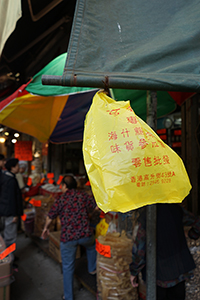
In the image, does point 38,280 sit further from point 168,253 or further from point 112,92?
point 112,92

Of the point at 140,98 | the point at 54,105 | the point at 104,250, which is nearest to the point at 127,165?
the point at 104,250

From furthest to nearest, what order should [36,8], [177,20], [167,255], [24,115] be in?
[36,8], [24,115], [167,255], [177,20]

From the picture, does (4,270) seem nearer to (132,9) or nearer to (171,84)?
(171,84)

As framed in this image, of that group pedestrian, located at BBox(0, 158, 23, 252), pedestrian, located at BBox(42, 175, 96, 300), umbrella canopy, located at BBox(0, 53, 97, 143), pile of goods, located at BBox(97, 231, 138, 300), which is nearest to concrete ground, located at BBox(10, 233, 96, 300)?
pedestrian, located at BBox(42, 175, 96, 300)

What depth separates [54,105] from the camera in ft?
12.8

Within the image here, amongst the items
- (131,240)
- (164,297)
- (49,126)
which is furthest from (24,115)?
(164,297)

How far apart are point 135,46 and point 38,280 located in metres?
4.30

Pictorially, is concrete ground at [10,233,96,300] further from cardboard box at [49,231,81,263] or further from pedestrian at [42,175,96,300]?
pedestrian at [42,175,96,300]

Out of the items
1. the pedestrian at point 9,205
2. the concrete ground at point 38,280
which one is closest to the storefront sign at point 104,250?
the concrete ground at point 38,280

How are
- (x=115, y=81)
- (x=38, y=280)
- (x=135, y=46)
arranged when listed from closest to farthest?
(x=115, y=81) < (x=135, y=46) < (x=38, y=280)

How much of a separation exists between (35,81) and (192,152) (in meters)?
Result: 2.71

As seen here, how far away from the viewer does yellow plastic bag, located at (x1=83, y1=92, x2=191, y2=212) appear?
115 centimetres

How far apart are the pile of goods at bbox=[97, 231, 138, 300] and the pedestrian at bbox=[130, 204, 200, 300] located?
53cm

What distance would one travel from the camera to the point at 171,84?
137 cm
